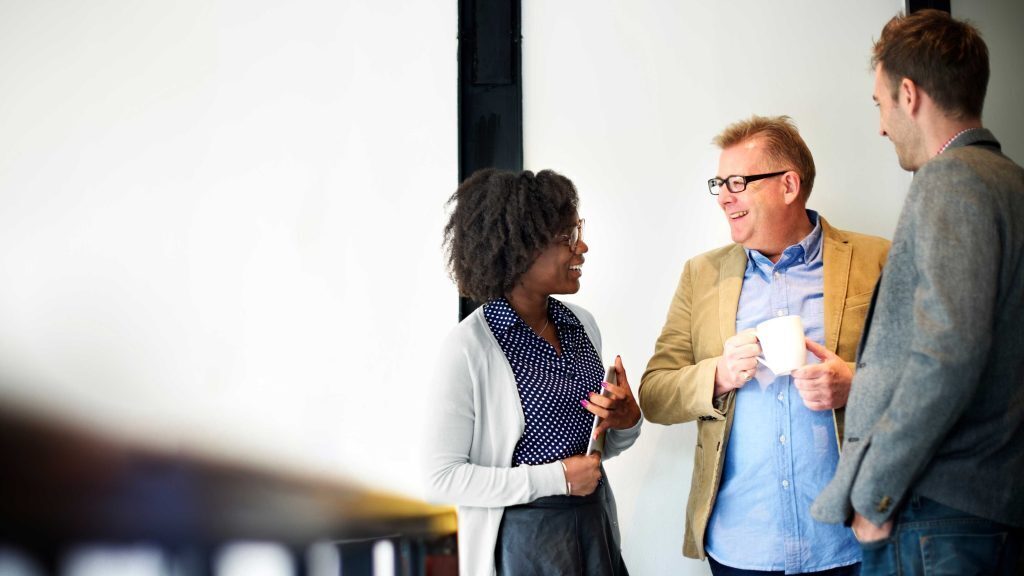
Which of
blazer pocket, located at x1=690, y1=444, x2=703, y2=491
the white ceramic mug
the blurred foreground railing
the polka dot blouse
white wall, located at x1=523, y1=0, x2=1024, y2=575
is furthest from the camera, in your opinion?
white wall, located at x1=523, y1=0, x2=1024, y2=575

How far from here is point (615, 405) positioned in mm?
1847

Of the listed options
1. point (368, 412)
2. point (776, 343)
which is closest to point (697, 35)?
point (776, 343)

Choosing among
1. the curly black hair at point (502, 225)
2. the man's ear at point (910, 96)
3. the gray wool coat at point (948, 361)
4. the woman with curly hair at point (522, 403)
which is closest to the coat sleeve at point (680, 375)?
the woman with curly hair at point (522, 403)

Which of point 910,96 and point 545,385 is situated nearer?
point 910,96

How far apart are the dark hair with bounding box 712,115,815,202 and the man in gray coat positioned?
2.22 ft

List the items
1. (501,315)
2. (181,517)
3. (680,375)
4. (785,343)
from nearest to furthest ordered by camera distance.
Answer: (785,343)
(501,315)
(680,375)
(181,517)

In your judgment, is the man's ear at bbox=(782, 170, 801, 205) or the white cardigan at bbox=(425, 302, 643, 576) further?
the man's ear at bbox=(782, 170, 801, 205)

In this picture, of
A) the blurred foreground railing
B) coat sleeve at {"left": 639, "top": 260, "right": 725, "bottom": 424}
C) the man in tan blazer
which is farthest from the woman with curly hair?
the blurred foreground railing

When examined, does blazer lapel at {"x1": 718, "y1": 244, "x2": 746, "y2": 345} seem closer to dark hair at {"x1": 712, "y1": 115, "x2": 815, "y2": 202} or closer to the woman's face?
dark hair at {"x1": 712, "y1": 115, "x2": 815, "y2": 202}

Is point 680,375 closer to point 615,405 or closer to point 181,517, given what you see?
point 615,405

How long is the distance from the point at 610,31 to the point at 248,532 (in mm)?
1926

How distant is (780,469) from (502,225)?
86cm

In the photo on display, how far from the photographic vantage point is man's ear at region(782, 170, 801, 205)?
2.07 meters

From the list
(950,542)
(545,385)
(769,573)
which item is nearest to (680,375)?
(545,385)
